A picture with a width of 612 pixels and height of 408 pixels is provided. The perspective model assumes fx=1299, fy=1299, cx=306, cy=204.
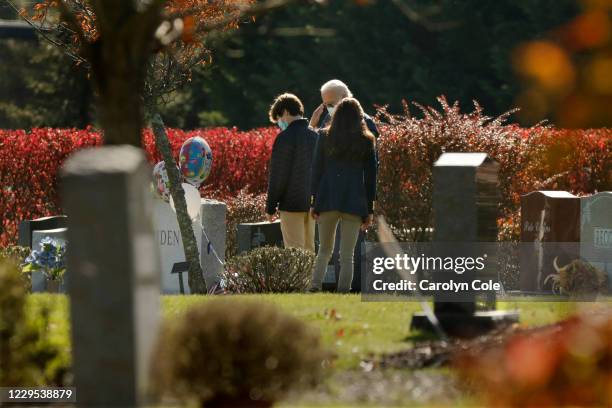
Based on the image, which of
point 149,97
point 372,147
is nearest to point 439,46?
point 149,97

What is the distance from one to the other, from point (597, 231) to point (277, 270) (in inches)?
142

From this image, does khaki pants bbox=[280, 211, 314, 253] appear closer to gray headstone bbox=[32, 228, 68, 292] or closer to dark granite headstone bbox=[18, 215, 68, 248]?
gray headstone bbox=[32, 228, 68, 292]

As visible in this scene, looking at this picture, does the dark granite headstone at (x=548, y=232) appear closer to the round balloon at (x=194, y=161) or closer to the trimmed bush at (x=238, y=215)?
the round balloon at (x=194, y=161)

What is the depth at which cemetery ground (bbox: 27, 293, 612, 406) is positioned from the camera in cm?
666

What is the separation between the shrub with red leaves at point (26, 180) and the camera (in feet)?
59.8

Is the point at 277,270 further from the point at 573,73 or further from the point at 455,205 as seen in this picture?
the point at 573,73

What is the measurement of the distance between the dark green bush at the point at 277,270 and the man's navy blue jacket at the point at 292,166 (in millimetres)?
435

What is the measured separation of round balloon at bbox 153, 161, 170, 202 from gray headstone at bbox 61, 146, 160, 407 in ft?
31.1

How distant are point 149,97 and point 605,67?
1183cm

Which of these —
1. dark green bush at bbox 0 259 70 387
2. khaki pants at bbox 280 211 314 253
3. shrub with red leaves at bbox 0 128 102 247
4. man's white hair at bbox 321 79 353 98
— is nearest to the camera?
dark green bush at bbox 0 259 70 387

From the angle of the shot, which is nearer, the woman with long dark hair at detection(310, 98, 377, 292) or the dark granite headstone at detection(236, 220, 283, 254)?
the woman with long dark hair at detection(310, 98, 377, 292)

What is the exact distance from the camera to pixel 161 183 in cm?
1507

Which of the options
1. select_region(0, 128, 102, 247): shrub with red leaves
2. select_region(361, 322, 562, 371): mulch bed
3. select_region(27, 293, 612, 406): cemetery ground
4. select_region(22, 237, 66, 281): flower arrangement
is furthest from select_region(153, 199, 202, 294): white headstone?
select_region(361, 322, 562, 371): mulch bed

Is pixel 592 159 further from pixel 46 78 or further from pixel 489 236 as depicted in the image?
pixel 46 78
